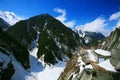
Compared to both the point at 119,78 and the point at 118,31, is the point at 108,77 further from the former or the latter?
the point at 118,31

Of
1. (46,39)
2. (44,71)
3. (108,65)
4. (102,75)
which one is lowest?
(102,75)

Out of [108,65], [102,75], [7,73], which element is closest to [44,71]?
[7,73]

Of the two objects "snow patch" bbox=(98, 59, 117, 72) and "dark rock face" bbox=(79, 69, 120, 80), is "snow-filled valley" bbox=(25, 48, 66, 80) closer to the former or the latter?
"snow patch" bbox=(98, 59, 117, 72)

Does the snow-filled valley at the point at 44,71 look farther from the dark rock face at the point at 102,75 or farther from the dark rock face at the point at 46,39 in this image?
the dark rock face at the point at 102,75

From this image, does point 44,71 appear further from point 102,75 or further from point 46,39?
point 46,39

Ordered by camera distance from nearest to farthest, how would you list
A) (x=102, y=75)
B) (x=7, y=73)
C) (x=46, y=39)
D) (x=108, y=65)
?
(x=102, y=75) < (x=108, y=65) < (x=7, y=73) < (x=46, y=39)

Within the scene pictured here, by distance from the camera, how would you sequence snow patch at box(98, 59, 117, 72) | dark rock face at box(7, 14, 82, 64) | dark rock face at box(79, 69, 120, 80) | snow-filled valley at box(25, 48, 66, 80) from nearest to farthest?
dark rock face at box(79, 69, 120, 80) < snow patch at box(98, 59, 117, 72) < snow-filled valley at box(25, 48, 66, 80) < dark rock face at box(7, 14, 82, 64)

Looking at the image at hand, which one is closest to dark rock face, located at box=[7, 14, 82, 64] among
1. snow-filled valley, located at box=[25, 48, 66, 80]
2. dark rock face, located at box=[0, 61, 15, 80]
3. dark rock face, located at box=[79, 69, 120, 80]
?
snow-filled valley, located at box=[25, 48, 66, 80]

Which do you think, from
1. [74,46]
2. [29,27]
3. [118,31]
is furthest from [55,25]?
[118,31]

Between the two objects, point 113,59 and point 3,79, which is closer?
point 113,59

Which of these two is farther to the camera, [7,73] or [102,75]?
[7,73]

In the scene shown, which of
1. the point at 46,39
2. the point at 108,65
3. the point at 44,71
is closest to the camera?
the point at 108,65
